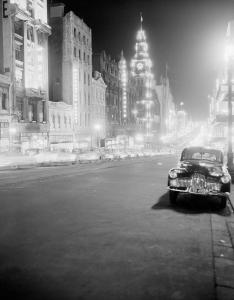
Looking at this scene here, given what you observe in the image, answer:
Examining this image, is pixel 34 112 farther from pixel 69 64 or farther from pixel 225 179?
pixel 225 179

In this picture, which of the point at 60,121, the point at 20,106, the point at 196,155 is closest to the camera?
the point at 196,155

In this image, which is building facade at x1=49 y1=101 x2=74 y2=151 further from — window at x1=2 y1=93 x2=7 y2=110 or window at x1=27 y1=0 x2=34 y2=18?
window at x1=27 y1=0 x2=34 y2=18

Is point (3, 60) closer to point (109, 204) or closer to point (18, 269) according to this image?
point (109, 204)

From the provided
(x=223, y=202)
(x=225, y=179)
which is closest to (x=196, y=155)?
(x=225, y=179)

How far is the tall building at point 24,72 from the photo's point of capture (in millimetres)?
42219

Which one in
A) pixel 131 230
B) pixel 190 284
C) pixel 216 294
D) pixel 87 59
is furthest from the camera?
pixel 87 59

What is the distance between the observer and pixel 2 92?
41.2 m

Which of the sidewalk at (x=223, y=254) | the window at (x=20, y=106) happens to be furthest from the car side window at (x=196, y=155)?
the window at (x=20, y=106)

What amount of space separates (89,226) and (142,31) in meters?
127

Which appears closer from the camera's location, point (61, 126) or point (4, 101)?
point (4, 101)

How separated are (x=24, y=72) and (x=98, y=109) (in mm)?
25379

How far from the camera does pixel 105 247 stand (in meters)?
7.15

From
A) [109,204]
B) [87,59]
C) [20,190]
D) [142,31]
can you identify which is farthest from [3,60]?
[142,31]

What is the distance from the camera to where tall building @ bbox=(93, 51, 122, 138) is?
240 feet
